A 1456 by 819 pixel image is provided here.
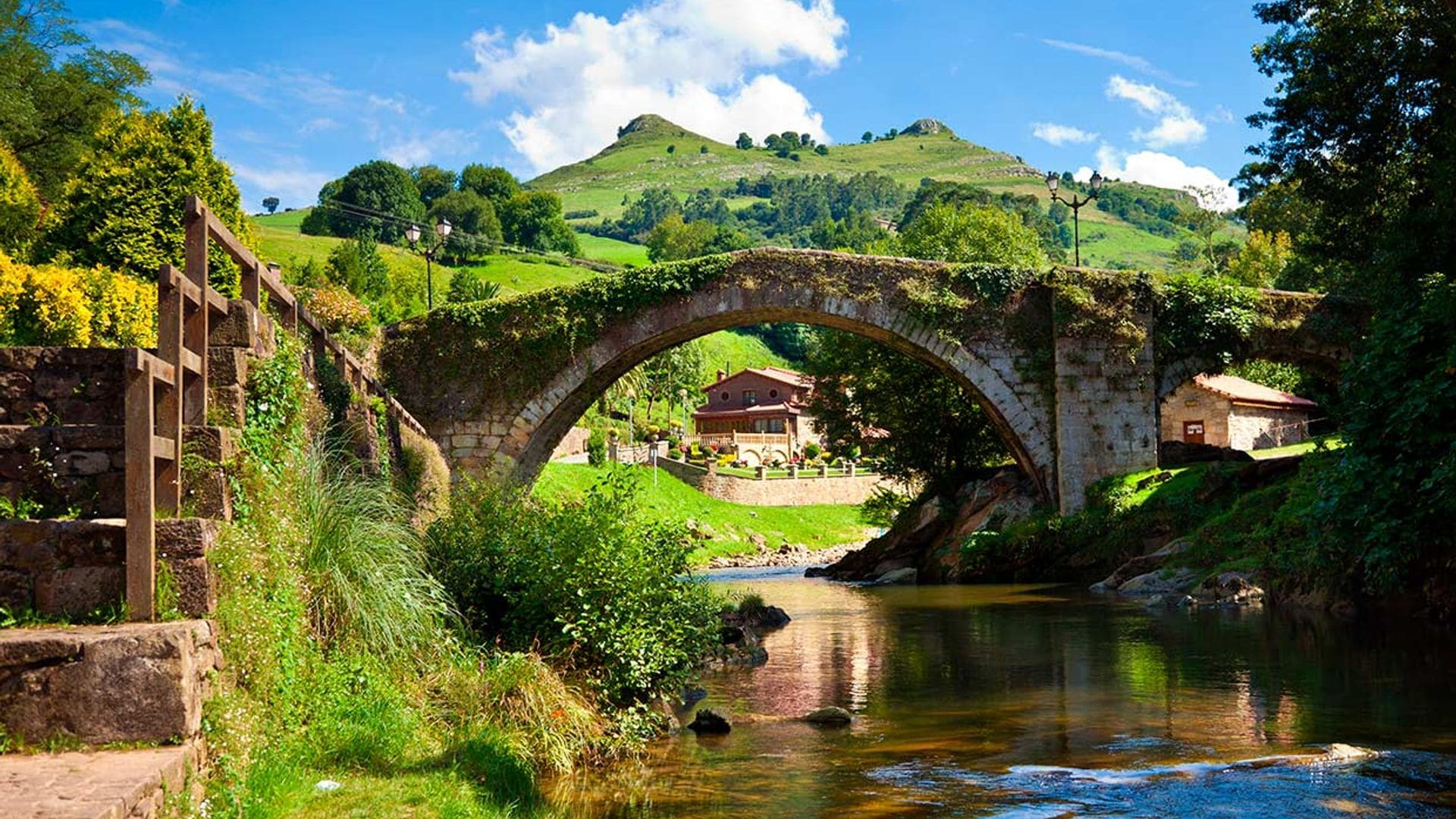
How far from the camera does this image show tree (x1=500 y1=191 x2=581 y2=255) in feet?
325

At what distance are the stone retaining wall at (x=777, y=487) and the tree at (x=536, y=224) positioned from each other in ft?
163

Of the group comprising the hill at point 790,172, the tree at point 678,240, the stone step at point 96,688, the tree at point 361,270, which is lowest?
the stone step at point 96,688

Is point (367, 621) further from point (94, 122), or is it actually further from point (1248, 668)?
point (94, 122)

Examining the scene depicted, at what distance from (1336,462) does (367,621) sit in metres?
11.9

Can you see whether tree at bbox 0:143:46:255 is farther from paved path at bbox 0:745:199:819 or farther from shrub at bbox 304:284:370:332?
paved path at bbox 0:745:199:819

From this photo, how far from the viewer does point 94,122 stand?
4062 cm

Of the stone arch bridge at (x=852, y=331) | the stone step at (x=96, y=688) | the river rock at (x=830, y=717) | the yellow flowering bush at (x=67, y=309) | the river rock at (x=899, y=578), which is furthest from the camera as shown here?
the river rock at (x=899, y=578)

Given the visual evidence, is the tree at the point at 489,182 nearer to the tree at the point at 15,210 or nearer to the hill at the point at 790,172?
the hill at the point at 790,172

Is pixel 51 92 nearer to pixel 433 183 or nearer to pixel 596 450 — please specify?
pixel 596 450

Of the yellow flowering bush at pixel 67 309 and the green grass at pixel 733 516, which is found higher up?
the yellow flowering bush at pixel 67 309

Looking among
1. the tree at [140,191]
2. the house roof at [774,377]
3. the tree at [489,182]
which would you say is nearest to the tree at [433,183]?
the tree at [489,182]

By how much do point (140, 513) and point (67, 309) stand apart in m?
14.9

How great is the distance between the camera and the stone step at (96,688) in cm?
501

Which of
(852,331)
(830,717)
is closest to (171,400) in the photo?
(830,717)
